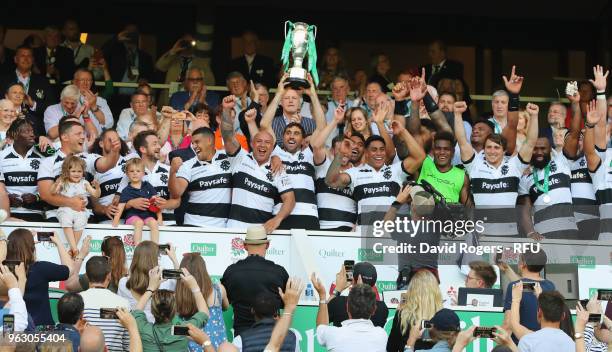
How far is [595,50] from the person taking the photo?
22609 mm

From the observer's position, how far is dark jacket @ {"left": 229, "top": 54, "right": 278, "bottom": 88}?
19578 mm

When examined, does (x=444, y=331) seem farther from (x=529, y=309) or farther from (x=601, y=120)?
(x=601, y=120)

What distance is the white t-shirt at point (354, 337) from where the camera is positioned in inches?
424

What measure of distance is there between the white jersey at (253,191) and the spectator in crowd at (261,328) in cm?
410

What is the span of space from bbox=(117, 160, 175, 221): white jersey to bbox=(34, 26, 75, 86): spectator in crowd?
4025mm

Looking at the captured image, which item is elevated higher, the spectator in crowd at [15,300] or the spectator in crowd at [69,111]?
the spectator in crowd at [69,111]

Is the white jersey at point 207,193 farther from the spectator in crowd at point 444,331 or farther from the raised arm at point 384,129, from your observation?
the spectator in crowd at point 444,331

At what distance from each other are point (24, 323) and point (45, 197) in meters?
4.25

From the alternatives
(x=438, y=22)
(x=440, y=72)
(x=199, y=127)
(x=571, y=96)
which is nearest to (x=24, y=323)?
(x=199, y=127)

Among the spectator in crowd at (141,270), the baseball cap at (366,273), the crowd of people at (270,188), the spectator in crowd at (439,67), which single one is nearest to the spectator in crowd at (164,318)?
the crowd of people at (270,188)

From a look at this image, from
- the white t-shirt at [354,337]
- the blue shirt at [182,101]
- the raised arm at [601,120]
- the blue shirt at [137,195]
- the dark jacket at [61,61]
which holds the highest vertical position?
the dark jacket at [61,61]

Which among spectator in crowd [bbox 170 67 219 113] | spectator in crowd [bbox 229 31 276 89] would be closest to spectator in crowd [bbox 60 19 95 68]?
spectator in crowd [bbox 170 67 219 113]

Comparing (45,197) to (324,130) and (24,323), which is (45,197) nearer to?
(324,130)

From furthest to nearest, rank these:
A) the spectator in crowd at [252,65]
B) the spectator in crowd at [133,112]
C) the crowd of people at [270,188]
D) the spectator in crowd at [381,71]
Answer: the spectator in crowd at [381,71] < the spectator in crowd at [252,65] < the spectator in crowd at [133,112] < the crowd of people at [270,188]
